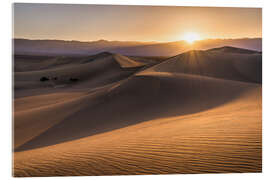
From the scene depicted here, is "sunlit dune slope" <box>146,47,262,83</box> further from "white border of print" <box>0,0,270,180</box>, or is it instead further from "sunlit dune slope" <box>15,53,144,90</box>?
"sunlit dune slope" <box>15,53,144,90</box>

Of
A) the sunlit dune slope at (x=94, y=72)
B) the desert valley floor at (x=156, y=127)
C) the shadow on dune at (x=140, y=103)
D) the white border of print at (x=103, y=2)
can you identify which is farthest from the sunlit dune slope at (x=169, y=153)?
the sunlit dune slope at (x=94, y=72)

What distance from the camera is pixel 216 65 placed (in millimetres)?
15828

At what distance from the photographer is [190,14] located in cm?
675

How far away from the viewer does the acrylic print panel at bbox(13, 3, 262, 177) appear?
4125 mm

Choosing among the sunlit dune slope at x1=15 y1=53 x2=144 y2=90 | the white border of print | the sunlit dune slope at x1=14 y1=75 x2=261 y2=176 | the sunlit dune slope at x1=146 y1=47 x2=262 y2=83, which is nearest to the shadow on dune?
the white border of print

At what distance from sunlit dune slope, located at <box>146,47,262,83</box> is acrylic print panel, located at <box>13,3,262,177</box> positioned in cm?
163

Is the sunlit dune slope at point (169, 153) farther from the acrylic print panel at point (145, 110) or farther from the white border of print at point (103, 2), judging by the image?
the white border of print at point (103, 2)

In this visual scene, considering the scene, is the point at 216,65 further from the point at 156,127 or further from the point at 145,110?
the point at 156,127

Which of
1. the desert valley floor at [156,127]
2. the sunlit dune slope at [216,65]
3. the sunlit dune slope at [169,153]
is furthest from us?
the sunlit dune slope at [216,65]

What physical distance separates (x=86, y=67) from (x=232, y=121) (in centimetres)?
2824

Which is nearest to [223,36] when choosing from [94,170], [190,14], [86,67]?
[190,14]

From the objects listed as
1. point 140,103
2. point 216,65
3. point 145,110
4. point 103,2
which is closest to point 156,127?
point 145,110

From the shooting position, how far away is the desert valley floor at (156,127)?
4055 millimetres
